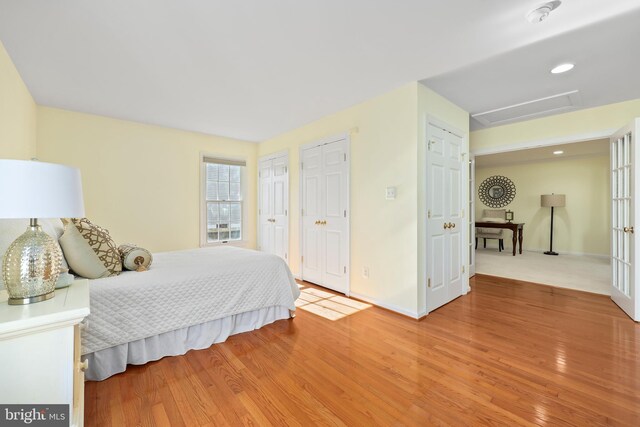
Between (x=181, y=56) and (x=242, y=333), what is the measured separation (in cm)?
246

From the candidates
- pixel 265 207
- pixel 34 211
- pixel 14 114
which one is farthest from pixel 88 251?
pixel 265 207

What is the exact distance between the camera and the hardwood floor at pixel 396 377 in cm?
154

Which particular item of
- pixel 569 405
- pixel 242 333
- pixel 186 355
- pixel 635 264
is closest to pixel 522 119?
pixel 635 264

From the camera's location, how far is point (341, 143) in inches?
145

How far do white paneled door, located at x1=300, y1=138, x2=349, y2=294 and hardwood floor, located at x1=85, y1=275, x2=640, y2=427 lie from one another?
101 centimetres

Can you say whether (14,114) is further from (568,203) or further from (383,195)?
(568,203)

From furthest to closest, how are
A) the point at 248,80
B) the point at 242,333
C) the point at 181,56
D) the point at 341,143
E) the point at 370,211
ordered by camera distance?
the point at 341,143 < the point at 370,211 < the point at 248,80 < the point at 242,333 < the point at 181,56

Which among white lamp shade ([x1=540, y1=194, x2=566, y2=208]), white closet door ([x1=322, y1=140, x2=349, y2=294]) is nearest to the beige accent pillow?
white closet door ([x1=322, y1=140, x2=349, y2=294])

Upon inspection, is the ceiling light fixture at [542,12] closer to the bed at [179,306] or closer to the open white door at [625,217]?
the open white door at [625,217]

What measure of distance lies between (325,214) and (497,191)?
5.86m

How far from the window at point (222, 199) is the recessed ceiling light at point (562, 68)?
443cm

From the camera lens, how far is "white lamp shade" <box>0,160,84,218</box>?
0.97 meters

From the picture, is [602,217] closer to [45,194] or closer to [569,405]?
[569,405]

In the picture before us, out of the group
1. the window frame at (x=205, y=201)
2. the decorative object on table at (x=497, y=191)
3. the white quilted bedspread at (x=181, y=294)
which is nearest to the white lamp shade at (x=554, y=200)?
the decorative object on table at (x=497, y=191)
